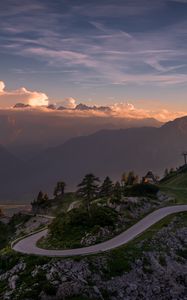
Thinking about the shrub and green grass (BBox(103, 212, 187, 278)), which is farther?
the shrub

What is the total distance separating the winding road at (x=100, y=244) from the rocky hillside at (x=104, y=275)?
2645 mm

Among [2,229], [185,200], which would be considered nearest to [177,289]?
[185,200]

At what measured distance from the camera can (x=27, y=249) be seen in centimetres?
5747

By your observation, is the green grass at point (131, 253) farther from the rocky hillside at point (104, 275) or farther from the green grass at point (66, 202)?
the green grass at point (66, 202)

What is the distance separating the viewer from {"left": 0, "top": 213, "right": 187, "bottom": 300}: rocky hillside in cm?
4234

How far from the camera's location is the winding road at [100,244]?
5364 centimetres

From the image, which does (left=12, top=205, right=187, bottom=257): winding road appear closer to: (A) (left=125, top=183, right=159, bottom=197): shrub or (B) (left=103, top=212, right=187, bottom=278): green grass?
(B) (left=103, top=212, right=187, bottom=278): green grass

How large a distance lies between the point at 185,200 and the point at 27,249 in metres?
40.4

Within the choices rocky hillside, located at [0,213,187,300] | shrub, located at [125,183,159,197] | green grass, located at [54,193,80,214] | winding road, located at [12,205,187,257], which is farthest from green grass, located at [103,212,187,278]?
green grass, located at [54,193,80,214]

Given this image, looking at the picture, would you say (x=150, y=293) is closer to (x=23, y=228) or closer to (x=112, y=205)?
(x=112, y=205)

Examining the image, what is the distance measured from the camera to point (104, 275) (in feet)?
150

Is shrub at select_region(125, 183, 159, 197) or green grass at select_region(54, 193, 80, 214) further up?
shrub at select_region(125, 183, 159, 197)

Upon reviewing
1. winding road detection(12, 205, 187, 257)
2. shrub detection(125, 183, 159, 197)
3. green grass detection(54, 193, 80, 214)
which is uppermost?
shrub detection(125, 183, 159, 197)

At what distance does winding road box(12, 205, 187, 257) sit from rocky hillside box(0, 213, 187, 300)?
2.65m
